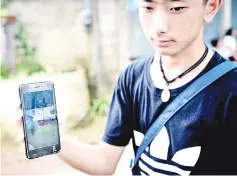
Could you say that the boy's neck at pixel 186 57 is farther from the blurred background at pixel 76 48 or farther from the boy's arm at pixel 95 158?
the blurred background at pixel 76 48

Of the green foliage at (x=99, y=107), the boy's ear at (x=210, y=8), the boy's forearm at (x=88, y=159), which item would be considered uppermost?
the boy's ear at (x=210, y=8)

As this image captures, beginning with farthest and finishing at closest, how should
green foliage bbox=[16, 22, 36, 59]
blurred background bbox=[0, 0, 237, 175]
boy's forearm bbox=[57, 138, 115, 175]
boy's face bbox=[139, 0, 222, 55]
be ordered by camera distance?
green foliage bbox=[16, 22, 36, 59]
blurred background bbox=[0, 0, 237, 175]
boy's forearm bbox=[57, 138, 115, 175]
boy's face bbox=[139, 0, 222, 55]

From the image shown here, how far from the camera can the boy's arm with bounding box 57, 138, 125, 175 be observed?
738 millimetres

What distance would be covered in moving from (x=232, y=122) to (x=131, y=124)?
0.69 feet

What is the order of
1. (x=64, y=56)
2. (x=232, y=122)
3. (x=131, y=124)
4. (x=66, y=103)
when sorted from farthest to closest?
(x=64, y=56)
(x=66, y=103)
(x=131, y=124)
(x=232, y=122)

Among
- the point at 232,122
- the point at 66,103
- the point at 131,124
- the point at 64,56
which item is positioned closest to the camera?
the point at 232,122

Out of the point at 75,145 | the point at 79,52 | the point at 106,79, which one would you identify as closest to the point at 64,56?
the point at 79,52

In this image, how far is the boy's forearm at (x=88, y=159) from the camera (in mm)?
728

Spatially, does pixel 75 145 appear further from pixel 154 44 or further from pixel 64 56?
pixel 64 56

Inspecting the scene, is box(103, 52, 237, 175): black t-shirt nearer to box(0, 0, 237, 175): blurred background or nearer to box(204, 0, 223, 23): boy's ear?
box(204, 0, 223, 23): boy's ear

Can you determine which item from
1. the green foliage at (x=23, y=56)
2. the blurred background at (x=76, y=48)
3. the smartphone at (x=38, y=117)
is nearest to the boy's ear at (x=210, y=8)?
the smartphone at (x=38, y=117)

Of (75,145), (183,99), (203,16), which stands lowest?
(75,145)

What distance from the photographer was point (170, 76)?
0.65 metres

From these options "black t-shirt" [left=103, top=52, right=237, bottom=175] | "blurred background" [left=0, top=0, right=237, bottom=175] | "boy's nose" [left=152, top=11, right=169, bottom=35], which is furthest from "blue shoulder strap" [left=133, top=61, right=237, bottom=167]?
"blurred background" [left=0, top=0, right=237, bottom=175]
